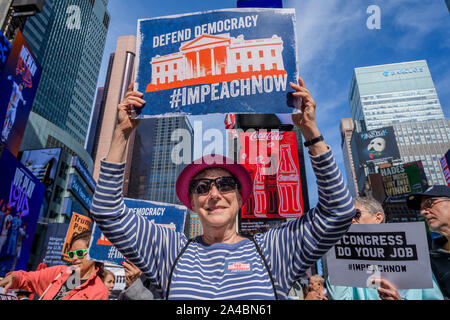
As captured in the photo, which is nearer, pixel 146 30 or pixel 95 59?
pixel 146 30

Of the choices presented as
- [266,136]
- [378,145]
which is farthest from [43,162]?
[378,145]

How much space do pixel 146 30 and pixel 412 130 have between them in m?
134

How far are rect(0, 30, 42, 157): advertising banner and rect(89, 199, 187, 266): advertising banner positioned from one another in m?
7.98

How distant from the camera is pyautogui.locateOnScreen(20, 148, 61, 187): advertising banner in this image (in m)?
42.9

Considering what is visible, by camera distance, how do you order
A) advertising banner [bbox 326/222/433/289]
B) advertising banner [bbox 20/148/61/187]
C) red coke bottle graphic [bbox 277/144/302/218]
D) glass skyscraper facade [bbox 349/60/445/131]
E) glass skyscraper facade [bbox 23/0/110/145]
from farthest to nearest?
glass skyscraper facade [bbox 349/60/445/131], glass skyscraper facade [bbox 23/0/110/145], advertising banner [bbox 20/148/61/187], red coke bottle graphic [bbox 277/144/302/218], advertising banner [bbox 326/222/433/289]

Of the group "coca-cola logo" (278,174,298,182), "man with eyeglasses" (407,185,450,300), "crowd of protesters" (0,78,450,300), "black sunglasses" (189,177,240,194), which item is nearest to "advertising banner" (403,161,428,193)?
"coca-cola logo" (278,174,298,182)

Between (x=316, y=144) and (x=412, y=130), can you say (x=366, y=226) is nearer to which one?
(x=316, y=144)

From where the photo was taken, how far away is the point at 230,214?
6.88ft

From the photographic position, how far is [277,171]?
1127 centimetres

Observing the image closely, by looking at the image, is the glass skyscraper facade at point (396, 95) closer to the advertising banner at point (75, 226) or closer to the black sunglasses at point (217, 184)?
Answer: the advertising banner at point (75, 226)

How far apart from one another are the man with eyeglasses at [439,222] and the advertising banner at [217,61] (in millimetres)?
2755

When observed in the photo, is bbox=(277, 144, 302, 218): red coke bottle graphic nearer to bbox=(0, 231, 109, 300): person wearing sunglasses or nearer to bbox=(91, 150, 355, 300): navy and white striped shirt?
bbox=(0, 231, 109, 300): person wearing sunglasses

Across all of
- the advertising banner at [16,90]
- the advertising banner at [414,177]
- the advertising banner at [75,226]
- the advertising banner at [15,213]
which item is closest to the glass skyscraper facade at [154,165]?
the advertising banner at [414,177]
